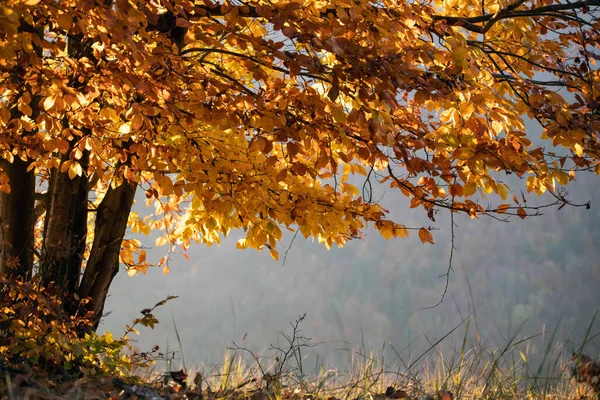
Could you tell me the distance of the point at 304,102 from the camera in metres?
4.23

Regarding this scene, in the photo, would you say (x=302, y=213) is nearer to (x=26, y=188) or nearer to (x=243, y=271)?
(x=26, y=188)

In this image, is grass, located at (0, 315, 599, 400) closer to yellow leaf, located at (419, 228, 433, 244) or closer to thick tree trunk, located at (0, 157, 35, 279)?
yellow leaf, located at (419, 228, 433, 244)

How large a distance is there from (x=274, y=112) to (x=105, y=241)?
2321 millimetres

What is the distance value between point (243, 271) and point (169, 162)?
75.5 ft

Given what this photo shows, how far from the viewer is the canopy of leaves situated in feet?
11.8

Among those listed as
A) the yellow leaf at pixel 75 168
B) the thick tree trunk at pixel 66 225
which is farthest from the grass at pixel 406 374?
the thick tree trunk at pixel 66 225

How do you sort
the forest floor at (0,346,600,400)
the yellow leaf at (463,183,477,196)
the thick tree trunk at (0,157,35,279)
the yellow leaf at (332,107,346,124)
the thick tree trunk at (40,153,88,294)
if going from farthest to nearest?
1. the thick tree trunk at (0,157,35,279)
2. the thick tree trunk at (40,153,88,294)
3. the yellow leaf at (463,183,477,196)
4. the yellow leaf at (332,107,346,124)
5. the forest floor at (0,346,600,400)

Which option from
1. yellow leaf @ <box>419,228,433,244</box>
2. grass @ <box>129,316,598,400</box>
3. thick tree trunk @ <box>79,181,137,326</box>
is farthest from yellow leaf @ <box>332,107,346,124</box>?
thick tree trunk @ <box>79,181,137,326</box>

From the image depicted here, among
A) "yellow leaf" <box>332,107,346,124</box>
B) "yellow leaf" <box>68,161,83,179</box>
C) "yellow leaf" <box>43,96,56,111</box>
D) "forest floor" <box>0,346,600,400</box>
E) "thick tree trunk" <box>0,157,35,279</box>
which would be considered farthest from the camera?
"thick tree trunk" <box>0,157,35,279</box>

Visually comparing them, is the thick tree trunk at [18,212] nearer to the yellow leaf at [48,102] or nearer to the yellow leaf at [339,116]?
the yellow leaf at [48,102]

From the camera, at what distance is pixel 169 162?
4750mm

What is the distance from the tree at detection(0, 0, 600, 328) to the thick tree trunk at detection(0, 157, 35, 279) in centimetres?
1

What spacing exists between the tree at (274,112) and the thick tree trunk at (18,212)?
0.04ft

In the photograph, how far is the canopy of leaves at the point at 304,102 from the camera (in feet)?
11.8
